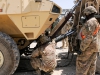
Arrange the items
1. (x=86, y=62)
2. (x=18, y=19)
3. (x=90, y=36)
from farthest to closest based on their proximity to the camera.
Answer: (x=18, y=19) < (x=86, y=62) < (x=90, y=36)

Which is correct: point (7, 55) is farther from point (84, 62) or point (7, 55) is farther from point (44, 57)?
point (84, 62)

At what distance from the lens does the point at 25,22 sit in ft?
14.5

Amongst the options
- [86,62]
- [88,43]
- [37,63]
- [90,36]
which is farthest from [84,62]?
[37,63]

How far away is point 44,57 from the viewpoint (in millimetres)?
4629

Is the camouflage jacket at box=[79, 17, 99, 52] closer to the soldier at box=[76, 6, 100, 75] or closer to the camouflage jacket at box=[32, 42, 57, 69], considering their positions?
the soldier at box=[76, 6, 100, 75]

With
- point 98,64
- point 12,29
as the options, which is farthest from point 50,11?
point 98,64

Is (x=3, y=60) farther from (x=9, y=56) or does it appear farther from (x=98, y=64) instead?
(x=98, y=64)

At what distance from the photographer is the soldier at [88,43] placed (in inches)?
141

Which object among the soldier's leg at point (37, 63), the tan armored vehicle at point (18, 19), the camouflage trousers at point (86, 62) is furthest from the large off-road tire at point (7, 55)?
the camouflage trousers at point (86, 62)

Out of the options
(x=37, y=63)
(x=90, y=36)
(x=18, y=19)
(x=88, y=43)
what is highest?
(x=18, y=19)

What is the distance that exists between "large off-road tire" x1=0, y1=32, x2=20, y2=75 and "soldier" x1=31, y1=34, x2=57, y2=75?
0.50 meters

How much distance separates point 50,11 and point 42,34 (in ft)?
2.33

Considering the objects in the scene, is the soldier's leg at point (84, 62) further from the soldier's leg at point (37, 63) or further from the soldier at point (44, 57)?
the soldier's leg at point (37, 63)

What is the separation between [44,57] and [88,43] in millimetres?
1345
